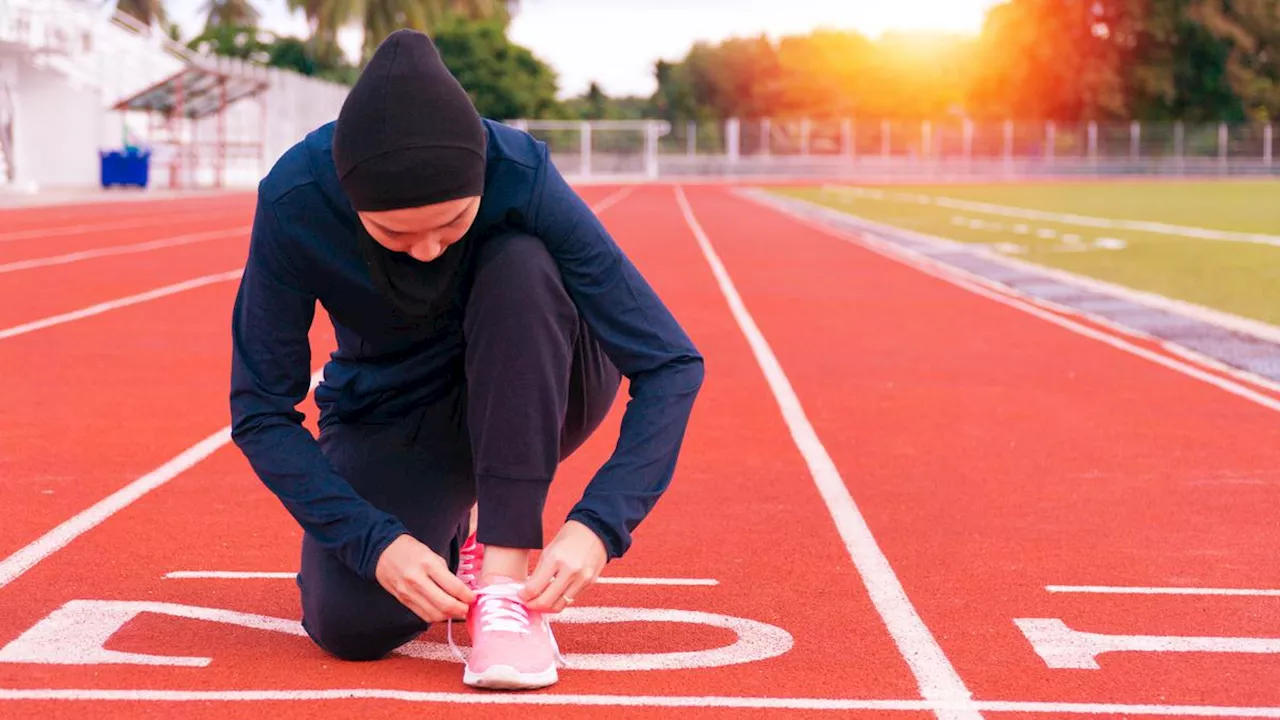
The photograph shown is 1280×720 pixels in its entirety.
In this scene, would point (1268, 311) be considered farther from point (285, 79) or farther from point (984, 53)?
point (984, 53)

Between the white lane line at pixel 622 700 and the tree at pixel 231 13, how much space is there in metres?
75.5

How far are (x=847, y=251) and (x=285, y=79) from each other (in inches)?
1197

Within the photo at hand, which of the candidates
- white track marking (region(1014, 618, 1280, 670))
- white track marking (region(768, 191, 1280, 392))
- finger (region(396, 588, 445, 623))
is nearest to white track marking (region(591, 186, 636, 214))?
white track marking (region(768, 191, 1280, 392))

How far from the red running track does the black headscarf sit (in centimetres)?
103

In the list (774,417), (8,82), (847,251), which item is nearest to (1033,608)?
(774,417)

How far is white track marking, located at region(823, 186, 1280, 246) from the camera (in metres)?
22.6

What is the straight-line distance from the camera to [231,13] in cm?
7550

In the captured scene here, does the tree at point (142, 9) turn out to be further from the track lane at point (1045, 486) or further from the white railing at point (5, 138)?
the track lane at point (1045, 486)

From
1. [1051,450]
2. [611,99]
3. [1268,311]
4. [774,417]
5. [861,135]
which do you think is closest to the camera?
[1051,450]

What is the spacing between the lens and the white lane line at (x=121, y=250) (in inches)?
604

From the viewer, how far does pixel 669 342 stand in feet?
11.3

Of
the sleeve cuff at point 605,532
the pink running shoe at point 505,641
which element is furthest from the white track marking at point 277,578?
the sleeve cuff at point 605,532

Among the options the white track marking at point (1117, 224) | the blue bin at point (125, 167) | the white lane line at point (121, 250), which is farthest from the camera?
the blue bin at point (125, 167)

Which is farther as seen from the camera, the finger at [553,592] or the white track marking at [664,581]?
the white track marking at [664,581]
